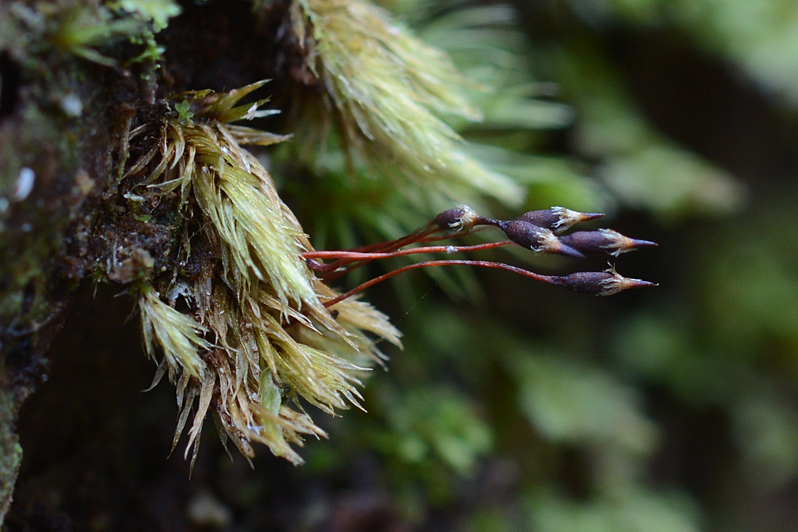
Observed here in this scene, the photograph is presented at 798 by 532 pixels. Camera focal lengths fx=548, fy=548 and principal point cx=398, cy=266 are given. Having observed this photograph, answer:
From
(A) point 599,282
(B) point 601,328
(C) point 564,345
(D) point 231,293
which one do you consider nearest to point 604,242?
(A) point 599,282

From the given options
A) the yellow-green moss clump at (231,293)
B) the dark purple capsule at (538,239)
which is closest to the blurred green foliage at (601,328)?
the yellow-green moss clump at (231,293)

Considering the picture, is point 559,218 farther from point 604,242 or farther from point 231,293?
point 231,293

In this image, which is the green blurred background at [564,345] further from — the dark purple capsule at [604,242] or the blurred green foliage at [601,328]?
the dark purple capsule at [604,242]

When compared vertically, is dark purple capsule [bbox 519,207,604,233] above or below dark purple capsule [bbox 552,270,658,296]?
above

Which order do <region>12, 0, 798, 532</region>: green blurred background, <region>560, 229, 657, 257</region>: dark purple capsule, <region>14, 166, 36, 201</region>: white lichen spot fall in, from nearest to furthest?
<region>14, 166, 36, 201</region>: white lichen spot → <region>560, 229, 657, 257</region>: dark purple capsule → <region>12, 0, 798, 532</region>: green blurred background

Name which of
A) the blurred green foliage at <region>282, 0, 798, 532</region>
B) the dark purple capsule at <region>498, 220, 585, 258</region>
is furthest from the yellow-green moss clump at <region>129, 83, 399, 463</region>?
the blurred green foliage at <region>282, 0, 798, 532</region>

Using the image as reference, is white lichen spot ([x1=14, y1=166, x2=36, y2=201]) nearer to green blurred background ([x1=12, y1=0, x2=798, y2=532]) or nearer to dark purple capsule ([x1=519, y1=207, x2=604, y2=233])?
green blurred background ([x1=12, y1=0, x2=798, y2=532])

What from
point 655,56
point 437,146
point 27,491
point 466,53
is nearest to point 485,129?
point 466,53

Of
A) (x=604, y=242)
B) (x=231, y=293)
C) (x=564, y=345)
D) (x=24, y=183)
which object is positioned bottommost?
(x=564, y=345)

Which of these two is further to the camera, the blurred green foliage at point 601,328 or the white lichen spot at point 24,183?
the blurred green foliage at point 601,328
